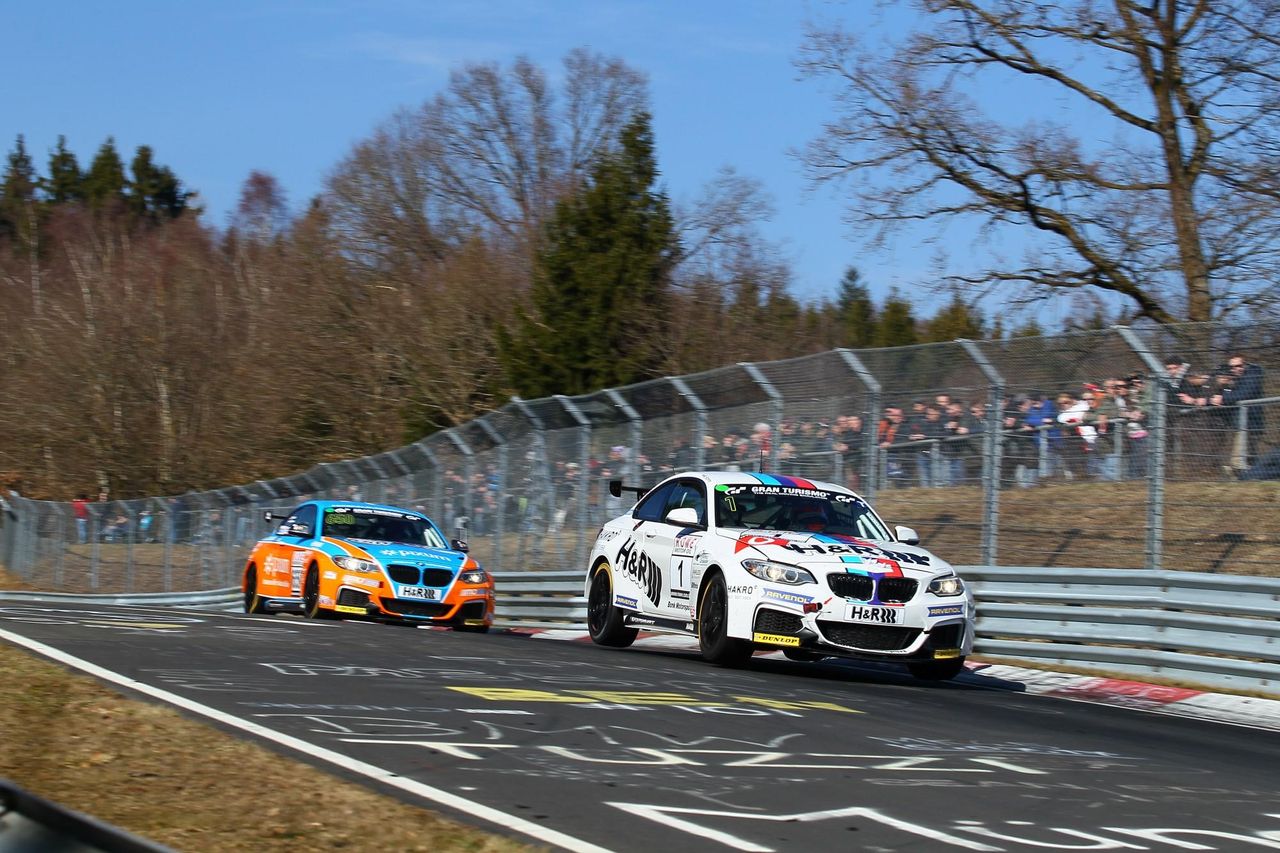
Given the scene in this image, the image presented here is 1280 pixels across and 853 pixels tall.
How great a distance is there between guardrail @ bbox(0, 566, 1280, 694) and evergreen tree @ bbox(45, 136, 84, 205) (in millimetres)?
115385

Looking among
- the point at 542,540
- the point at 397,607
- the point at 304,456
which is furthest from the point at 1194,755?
the point at 304,456

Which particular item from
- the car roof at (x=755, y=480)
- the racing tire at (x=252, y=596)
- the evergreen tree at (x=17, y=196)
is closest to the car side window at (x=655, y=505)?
the car roof at (x=755, y=480)

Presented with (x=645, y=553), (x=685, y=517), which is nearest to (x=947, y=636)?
(x=685, y=517)

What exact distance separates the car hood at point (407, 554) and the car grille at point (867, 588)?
652cm

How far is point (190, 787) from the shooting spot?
230 inches

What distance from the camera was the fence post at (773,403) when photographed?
56.2 feet

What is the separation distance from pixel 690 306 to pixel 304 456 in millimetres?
14425

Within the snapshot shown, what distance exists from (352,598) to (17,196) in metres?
108

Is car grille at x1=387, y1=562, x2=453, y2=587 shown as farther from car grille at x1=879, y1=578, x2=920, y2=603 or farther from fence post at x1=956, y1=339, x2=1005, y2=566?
car grille at x1=879, y1=578, x2=920, y2=603

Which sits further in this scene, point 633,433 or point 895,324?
point 895,324

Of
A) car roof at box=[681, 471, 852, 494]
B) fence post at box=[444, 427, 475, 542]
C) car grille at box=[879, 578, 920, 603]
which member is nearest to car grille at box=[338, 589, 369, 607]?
car roof at box=[681, 471, 852, 494]

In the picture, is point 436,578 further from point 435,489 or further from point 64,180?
point 64,180

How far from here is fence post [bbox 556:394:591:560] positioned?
800 inches

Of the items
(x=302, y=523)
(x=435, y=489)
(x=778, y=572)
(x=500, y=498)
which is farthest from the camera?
(x=435, y=489)
